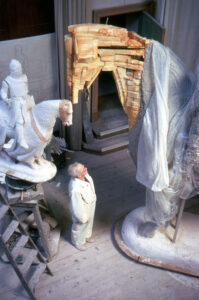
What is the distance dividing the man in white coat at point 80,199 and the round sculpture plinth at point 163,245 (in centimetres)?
46

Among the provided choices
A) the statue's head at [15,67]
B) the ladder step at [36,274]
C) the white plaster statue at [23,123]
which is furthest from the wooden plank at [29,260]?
the statue's head at [15,67]

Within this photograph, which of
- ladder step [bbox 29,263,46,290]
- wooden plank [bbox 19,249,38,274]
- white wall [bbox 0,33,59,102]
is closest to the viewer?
wooden plank [bbox 19,249,38,274]

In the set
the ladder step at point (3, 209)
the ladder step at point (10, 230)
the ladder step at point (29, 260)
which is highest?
the ladder step at point (3, 209)

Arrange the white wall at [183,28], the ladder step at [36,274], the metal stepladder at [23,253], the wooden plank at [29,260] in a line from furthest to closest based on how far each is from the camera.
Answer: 1. the white wall at [183,28]
2. the ladder step at [36,274]
3. the wooden plank at [29,260]
4. the metal stepladder at [23,253]

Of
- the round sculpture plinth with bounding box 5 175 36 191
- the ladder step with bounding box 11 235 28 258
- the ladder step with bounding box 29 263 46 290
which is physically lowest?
the ladder step with bounding box 29 263 46 290

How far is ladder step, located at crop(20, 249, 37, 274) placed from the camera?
3338 mm

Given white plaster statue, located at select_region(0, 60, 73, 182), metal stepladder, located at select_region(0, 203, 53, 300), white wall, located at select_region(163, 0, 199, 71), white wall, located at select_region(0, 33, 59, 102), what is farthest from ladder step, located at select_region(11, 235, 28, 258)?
white wall, located at select_region(163, 0, 199, 71)

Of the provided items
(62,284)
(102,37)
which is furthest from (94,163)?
(102,37)

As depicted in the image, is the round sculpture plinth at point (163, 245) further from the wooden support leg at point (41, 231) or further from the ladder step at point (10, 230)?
the ladder step at point (10, 230)

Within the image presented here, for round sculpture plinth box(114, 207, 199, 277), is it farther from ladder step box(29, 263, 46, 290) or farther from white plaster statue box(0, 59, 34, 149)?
white plaster statue box(0, 59, 34, 149)

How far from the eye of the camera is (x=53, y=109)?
9.76 feet

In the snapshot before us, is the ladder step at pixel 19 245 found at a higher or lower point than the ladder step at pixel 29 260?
higher

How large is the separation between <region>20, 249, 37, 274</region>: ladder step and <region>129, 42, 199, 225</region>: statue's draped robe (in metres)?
1.32

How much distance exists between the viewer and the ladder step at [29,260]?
3.34 meters
